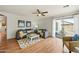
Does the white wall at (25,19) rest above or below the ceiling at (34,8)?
below

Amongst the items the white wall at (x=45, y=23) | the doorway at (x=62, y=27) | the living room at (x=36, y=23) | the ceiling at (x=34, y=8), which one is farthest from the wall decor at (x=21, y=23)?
the doorway at (x=62, y=27)

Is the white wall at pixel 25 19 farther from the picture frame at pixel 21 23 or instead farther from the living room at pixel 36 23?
the picture frame at pixel 21 23

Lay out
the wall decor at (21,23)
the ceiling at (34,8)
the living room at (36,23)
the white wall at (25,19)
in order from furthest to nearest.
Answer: the wall decor at (21,23) → the white wall at (25,19) → the living room at (36,23) → the ceiling at (34,8)

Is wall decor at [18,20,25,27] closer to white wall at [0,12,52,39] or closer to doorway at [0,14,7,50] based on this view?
white wall at [0,12,52,39]

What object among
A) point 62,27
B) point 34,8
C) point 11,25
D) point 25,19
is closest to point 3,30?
point 11,25

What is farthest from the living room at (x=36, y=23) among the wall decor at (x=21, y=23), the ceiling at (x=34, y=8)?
the ceiling at (x=34, y=8)

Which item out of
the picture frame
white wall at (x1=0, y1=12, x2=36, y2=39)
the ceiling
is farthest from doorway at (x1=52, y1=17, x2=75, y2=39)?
white wall at (x1=0, y1=12, x2=36, y2=39)

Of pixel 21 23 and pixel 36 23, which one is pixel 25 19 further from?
pixel 36 23

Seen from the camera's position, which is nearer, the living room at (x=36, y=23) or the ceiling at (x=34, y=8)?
the ceiling at (x=34, y=8)

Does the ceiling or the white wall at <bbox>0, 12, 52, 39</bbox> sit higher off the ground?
the ceiling

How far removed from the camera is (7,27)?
311cm

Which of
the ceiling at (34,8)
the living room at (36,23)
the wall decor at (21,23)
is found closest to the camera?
the ceiling at (34,8)

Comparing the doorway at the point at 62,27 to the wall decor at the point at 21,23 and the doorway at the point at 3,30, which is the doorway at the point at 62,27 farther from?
the doorway at the point at 3,30
